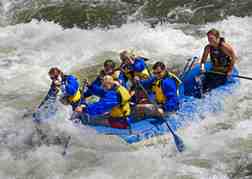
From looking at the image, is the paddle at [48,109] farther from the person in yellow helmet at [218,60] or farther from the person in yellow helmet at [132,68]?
the person in yellow helmet at [218,60]

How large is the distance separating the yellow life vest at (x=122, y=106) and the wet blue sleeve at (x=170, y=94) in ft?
1.94

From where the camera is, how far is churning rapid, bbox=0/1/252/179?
26.8 feet

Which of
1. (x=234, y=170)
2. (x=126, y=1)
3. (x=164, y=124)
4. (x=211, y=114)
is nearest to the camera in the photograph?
(x=234, y=170)

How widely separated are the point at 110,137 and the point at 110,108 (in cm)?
45

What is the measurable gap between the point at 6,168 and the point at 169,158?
256 centimetres

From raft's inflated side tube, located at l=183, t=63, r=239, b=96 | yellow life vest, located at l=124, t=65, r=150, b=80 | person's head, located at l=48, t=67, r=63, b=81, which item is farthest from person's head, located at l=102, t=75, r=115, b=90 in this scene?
raft's inflated side tube, located at l=183, t=63, r=239, b=96

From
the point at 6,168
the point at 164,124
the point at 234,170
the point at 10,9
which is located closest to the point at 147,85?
the point at 164,124

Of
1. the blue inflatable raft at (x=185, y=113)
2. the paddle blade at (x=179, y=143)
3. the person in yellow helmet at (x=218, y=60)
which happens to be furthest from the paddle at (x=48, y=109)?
the person in yellow helmet at (x=218, y=60)

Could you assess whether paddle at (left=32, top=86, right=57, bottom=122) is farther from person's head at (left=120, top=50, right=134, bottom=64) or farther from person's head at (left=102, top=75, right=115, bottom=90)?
person's head at (left=120, top=50, right=134, bottom=64)

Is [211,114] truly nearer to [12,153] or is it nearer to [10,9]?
[12,153]

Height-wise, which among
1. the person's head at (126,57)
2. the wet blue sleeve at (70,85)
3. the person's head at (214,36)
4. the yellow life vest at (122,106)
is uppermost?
the person's head at (214,36)

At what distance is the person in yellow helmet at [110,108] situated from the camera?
817 centimetres

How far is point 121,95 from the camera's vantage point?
8188 mm

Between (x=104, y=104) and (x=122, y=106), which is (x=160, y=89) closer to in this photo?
(x=122, y=106)
